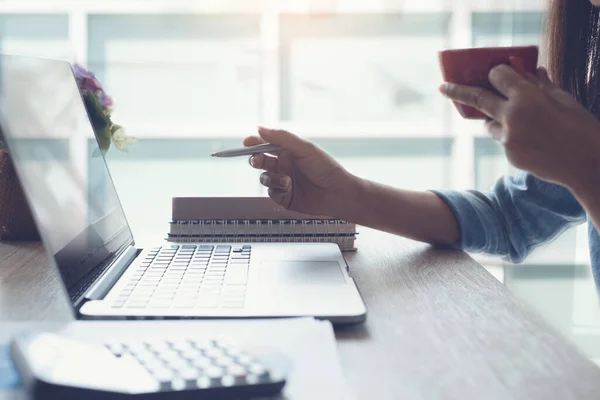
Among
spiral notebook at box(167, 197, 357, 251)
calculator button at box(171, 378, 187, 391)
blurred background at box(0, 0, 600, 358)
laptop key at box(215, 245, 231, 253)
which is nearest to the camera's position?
calculator button at box(171, 378, 187, 391)

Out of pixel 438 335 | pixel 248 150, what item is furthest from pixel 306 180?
pixel 438 335

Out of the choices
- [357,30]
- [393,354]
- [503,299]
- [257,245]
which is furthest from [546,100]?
[357,30]

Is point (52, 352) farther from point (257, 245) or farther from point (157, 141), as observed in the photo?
point (157, 141)

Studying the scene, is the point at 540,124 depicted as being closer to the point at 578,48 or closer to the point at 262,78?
the point at 578,48

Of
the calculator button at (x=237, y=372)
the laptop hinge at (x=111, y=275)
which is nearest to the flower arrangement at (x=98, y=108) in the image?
the laptop hinge at (x=111, y=275)

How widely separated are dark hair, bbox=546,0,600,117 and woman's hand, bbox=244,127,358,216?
1.29 ft

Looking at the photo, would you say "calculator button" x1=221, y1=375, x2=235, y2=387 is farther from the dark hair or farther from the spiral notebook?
the dark hair

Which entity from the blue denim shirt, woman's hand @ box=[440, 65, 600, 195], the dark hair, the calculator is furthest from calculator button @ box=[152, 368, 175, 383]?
the dark hair

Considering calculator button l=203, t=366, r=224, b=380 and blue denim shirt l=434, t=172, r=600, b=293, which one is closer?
calculator button l=203, t=366, r=224, b=380

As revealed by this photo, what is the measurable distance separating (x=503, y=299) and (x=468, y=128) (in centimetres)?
169

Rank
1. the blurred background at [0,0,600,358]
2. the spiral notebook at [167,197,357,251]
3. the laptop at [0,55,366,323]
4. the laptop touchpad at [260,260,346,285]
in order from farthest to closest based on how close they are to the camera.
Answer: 1. the blurred background at [0,0,600,358]
2. the spiral notebook at [167,197,357,251]
3. the laptop touchpad at [260,260,346,285]
4. the laptop at [0,55,366,323]

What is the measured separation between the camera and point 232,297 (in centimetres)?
55

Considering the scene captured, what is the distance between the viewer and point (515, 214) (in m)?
0.93

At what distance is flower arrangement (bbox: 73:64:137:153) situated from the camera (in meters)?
0.90
